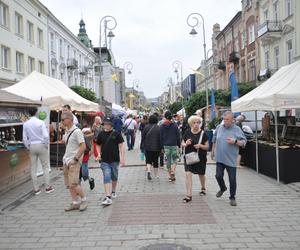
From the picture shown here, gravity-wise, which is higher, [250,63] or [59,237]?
[250,63]

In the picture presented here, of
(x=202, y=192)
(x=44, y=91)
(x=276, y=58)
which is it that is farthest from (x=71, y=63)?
(x=202, y=192)

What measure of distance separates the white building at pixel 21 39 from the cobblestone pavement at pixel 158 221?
19.8m

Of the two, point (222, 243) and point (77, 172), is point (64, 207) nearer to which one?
point (77, 172)

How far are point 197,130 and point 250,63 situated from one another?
35299 mm

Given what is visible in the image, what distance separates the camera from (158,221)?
21.8 ft

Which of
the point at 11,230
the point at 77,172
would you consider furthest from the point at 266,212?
the point at 11,230

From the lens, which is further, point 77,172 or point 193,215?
point 77,172

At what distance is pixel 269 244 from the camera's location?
5422 mm

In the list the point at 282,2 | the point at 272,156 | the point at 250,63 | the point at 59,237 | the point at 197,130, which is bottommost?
the point at 59,237

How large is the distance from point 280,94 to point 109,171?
421cm

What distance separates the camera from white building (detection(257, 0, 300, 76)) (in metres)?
28.3

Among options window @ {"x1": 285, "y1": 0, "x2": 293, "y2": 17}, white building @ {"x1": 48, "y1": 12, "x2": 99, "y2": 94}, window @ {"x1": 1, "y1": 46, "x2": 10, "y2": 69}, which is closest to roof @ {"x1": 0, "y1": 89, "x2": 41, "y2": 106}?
window @ {"x1": 1, "y1": 46, "x2": 10, "y2": 69}

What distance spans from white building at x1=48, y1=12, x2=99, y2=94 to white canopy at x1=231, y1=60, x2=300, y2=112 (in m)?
28.3

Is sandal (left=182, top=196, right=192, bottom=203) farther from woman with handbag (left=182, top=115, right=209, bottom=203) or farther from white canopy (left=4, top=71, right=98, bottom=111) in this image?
white canopy (left=4, top=71, right=98, bottom=111)
